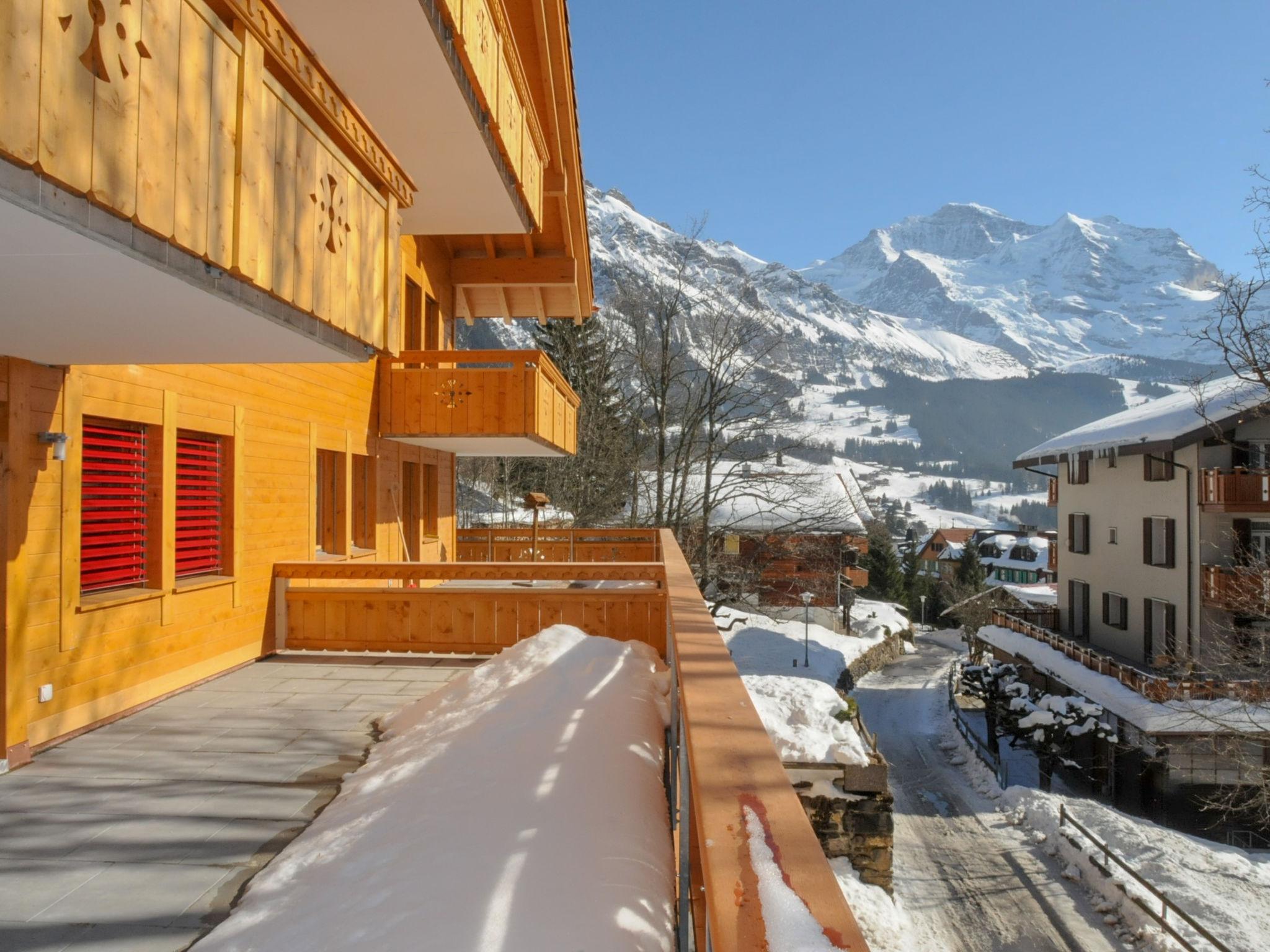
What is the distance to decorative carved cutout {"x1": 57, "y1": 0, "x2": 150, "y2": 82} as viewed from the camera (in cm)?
237

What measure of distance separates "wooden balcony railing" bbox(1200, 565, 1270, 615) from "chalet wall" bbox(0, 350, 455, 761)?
1673 centimetres

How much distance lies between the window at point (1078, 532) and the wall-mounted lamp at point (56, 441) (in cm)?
2957

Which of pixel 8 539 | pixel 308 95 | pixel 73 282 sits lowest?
pixel 8 539

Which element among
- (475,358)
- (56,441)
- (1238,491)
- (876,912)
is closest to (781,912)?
(56,441)

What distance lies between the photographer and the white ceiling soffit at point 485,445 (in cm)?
1096

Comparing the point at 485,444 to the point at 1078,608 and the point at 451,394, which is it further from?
the point at 1078,608

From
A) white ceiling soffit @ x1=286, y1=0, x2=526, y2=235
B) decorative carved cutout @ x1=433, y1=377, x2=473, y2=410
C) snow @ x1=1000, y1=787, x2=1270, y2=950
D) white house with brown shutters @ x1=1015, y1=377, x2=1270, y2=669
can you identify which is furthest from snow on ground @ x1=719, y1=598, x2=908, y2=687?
white ceiling soffit @ x1=286, y1=0, x2=526, y2=235

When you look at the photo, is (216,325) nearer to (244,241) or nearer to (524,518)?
(244,241)

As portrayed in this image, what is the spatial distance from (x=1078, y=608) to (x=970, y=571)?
27738 millimetres

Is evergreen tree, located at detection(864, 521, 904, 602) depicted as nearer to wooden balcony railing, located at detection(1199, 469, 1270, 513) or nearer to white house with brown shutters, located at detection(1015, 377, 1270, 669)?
white house with brown shutters, located at detection(1015, 377, 1270, 669)

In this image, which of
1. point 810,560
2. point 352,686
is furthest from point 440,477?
point 810,560

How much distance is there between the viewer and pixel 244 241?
327cm

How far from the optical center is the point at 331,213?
4254 mm

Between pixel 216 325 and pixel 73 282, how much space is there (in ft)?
2.82
